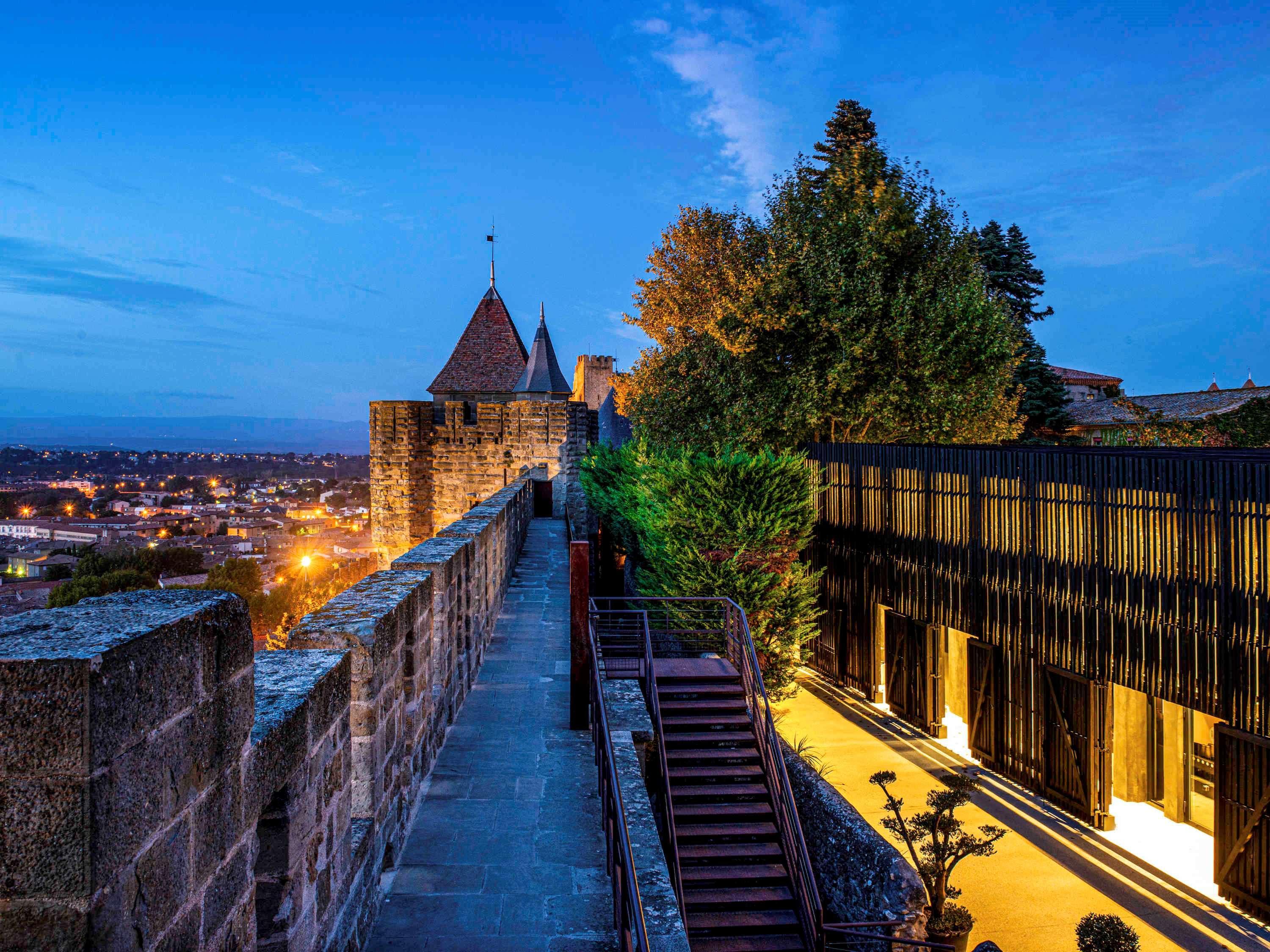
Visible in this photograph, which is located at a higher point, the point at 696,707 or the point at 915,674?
the point at 696,707

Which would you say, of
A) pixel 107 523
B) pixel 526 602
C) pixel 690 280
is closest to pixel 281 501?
pixel 107 523

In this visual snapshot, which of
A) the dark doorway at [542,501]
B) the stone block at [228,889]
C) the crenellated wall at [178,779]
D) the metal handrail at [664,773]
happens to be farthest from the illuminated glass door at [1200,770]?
the dark doorway at [542,501]

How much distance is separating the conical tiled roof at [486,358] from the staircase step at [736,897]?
62.5ft

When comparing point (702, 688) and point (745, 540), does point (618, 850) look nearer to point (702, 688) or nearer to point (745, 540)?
point (702, 688)

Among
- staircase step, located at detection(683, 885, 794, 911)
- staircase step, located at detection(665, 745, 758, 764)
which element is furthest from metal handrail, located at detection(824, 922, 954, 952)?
staircase step, located at detection(665, 745, 758, 764)

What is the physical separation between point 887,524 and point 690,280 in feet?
44.1

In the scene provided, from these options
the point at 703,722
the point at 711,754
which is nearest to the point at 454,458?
the point at 703,722

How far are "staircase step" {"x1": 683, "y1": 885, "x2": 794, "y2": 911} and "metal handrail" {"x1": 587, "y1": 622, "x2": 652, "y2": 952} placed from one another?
10.1 ft

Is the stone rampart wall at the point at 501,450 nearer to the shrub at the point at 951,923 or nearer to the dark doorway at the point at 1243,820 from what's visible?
the shrub at the point at 951,923

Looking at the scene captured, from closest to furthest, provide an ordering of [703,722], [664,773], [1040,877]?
[664,773], [703,722], [1040,877]

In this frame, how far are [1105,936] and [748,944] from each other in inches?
119

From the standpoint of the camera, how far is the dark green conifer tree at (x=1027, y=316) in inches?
1211

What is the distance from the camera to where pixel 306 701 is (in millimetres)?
2396

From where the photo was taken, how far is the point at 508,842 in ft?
14.3
